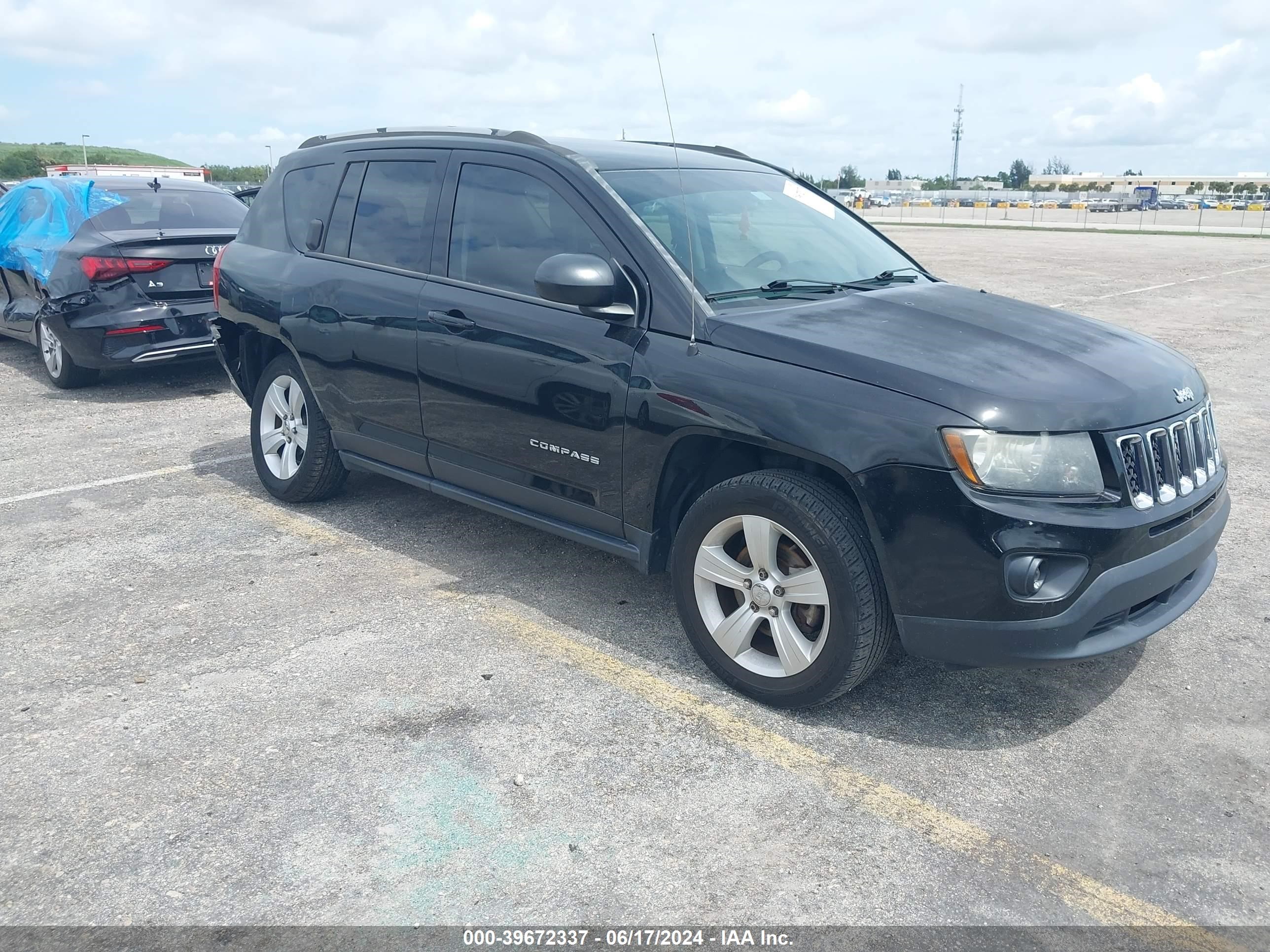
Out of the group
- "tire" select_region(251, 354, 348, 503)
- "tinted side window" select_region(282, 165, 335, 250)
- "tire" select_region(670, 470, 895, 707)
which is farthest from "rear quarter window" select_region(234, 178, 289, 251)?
"tire" select_region(670, 470, 895, 707)

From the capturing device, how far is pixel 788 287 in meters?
4.16

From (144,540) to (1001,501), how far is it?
4147mm

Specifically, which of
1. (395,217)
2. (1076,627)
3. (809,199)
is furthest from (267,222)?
(1076,627)

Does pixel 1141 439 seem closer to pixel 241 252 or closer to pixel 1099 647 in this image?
pixel 1099 647

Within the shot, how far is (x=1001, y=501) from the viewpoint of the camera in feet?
10.3

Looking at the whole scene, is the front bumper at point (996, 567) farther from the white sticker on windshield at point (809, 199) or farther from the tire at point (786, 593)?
the white sticker on windshield at point (809, 199)

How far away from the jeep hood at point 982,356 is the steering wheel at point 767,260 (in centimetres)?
32

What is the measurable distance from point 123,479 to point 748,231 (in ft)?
13.7

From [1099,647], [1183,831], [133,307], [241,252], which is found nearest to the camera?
[1183,831]

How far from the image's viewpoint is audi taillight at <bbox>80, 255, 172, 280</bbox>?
26.6 ft

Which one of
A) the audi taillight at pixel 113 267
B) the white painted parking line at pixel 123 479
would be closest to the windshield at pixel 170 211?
the audi taillight at pixel 113 267

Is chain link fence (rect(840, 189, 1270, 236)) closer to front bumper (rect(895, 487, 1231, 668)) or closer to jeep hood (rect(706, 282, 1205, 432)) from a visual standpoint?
jeep hood (rect(706, 282, 1205, 432))

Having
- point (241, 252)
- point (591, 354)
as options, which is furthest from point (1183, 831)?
point (241, 252)

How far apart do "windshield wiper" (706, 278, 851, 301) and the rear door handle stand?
1.08 meters
